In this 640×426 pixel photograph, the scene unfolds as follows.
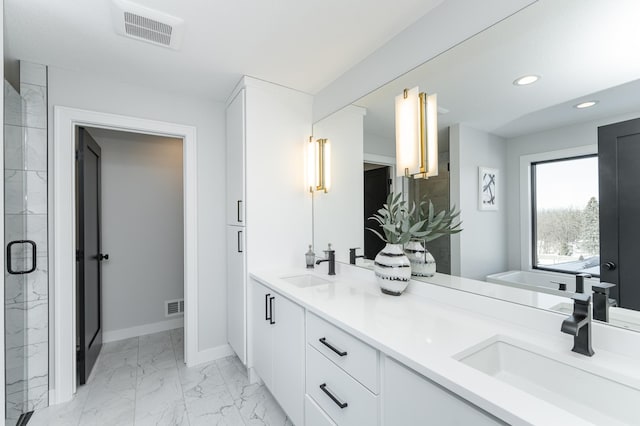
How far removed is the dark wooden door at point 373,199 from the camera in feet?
6.25

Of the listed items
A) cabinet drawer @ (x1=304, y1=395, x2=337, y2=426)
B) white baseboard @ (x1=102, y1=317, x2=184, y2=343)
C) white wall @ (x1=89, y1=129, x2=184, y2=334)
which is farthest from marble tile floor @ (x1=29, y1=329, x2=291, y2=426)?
white wall @ (x1=89, y1=129, x2=184, y2=334)

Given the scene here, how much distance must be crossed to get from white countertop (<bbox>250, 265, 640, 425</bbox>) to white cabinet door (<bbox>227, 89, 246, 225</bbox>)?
0.91 metres

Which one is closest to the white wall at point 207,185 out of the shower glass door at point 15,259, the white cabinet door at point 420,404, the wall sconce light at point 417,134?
the shower glass door at point 15,259

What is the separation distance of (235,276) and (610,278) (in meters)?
2.29

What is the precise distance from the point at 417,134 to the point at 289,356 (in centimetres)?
146

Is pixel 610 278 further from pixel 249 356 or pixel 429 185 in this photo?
pixel 249 356

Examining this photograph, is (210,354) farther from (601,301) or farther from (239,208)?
(601,301)

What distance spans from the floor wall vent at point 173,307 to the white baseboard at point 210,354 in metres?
1.03

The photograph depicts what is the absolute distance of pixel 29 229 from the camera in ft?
6.49

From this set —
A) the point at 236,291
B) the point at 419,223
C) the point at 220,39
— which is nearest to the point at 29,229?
the point at 236,291

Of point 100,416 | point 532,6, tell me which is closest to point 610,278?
point 532,6

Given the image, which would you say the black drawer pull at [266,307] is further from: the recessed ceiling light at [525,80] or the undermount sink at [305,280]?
the recessed ceiling light at [525,80]

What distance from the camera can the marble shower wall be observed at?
1.83m

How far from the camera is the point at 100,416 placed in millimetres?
1896
